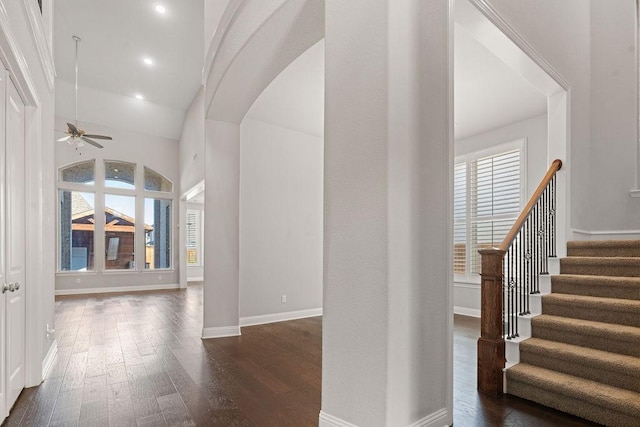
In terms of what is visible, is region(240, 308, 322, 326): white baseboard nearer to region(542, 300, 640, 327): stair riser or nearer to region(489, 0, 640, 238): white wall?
region(542, 300, 640, 327): stair riser

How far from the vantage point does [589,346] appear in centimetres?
270

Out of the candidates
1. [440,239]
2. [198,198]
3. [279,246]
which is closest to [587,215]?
[440,239]

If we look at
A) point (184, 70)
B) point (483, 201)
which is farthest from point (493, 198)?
point (184, 70)

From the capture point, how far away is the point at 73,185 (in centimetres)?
884

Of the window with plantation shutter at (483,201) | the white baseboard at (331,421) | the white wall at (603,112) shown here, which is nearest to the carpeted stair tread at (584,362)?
the white baseboard at (331,421)

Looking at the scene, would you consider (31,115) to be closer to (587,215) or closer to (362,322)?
(362,322)

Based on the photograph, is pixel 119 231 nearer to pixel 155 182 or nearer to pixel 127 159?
pixel 155 182

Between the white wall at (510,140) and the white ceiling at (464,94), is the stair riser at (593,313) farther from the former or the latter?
the white wall at (510,140)

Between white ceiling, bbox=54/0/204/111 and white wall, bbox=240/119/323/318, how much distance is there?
7.43ft

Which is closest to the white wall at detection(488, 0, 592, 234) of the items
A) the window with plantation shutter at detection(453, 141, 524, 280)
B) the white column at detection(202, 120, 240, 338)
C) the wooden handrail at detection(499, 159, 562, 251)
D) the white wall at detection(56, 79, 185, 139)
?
→ the wooden handrail at detection(499, 159, 562, 251)

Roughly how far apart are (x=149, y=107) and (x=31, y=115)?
6.69m

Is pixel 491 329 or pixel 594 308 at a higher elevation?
pixel 594 308

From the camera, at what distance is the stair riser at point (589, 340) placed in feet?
8.23

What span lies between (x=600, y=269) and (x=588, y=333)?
96 centimetres
